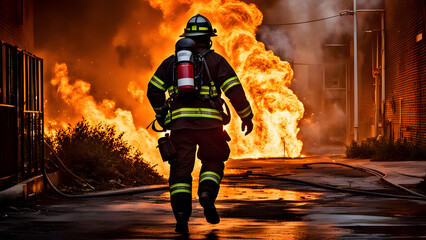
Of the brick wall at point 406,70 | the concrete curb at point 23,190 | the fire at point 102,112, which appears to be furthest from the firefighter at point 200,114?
the brick wall at point 406,70

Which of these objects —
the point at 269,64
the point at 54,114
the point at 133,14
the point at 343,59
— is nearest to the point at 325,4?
the point at 343,59

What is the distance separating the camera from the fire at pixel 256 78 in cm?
2547

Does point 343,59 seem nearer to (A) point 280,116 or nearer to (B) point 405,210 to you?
(A) point 280,116

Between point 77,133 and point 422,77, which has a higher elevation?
point 422,77

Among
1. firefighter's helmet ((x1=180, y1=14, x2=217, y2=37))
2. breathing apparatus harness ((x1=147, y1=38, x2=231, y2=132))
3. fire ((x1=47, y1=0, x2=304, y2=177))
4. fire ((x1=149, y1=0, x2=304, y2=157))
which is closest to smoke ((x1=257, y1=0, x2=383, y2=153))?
fire ((x1=149, y1=0, x2=304, y2=157))

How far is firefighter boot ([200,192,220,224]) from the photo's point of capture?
6.30m

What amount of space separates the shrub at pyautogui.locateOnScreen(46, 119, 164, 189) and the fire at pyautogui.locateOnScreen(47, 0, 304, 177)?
10.9 meters

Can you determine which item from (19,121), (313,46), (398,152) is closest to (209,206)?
(19,121)

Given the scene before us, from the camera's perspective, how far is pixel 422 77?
881 inches

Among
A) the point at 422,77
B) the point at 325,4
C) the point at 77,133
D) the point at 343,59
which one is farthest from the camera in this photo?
the point at 343,59

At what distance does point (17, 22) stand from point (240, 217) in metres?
13.6

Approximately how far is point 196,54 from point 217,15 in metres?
19.0

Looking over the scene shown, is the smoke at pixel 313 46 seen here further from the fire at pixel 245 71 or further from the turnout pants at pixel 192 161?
the turnout pants at pixel 192 161

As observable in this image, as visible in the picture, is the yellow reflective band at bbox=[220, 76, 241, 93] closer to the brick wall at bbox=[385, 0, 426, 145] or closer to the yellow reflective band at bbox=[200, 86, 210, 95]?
the yellow reflective band at bbox=[200, 86, 210, 95]
